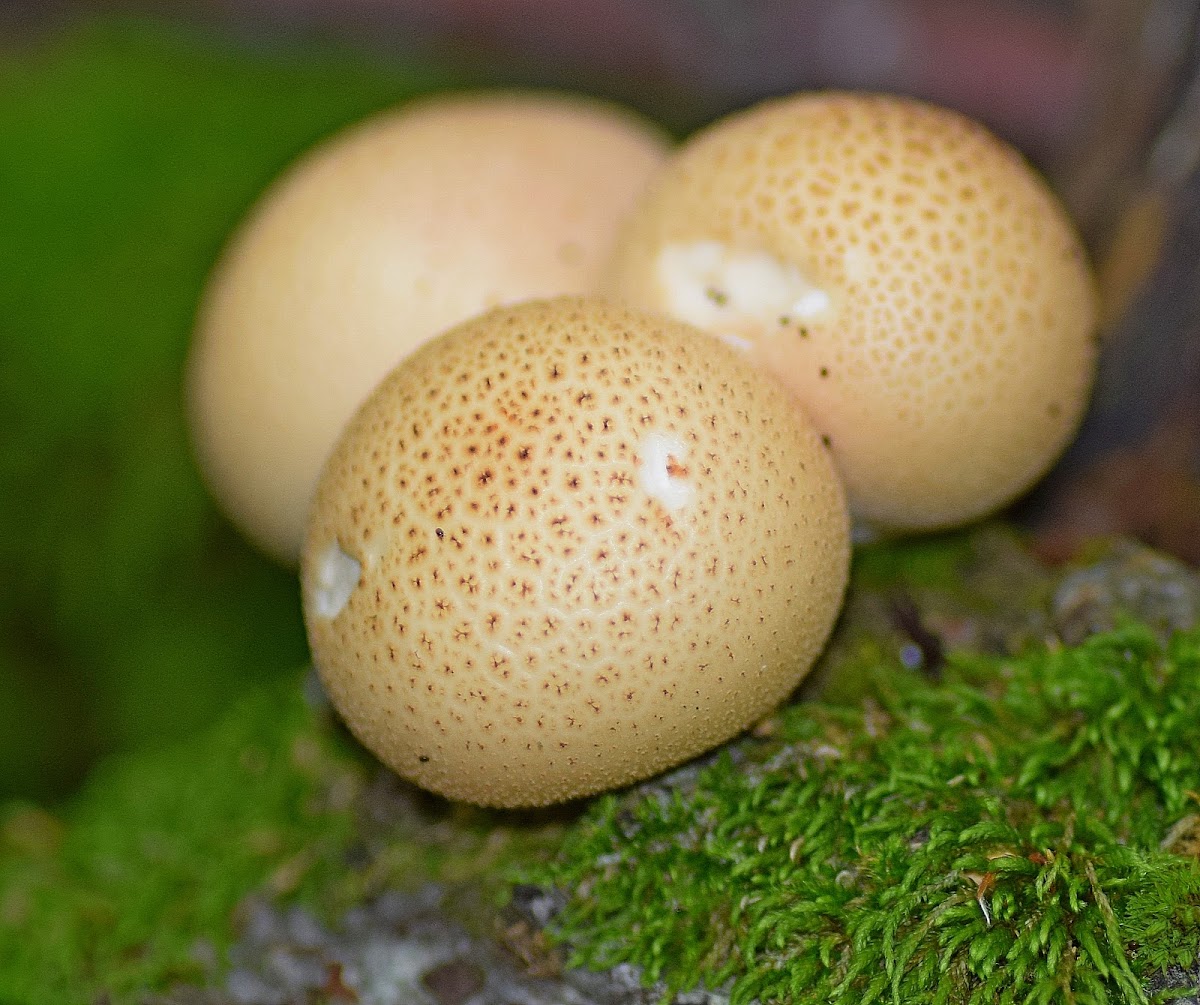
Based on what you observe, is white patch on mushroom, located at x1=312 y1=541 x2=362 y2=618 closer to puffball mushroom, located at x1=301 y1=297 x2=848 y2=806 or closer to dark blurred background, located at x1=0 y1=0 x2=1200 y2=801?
puffball mushroom, located at x1=301 y1=297 x2=848 y2=806

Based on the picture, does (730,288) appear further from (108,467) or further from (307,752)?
(108,467)

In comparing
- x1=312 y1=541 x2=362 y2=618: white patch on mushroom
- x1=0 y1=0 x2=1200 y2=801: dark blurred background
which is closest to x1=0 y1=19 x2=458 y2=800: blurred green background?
x1=0 y1=0 x2=1200 y2=801: dark blurred background

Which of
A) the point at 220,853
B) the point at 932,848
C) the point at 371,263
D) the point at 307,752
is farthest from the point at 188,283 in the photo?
the point at 932,848

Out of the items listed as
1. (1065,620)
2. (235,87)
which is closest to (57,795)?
(235,87)

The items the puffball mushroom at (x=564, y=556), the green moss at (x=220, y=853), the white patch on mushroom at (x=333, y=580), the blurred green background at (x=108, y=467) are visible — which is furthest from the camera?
the blurred green background at (x=108, y=467)

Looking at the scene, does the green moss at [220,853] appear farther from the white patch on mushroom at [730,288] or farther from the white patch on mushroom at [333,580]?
the white patch on mushroom at [730,288]

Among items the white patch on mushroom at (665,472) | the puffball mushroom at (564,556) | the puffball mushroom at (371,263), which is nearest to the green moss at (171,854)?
the puffball mushroom at (371,263)

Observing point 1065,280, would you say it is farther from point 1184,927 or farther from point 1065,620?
point 1184,927
